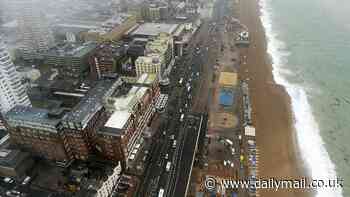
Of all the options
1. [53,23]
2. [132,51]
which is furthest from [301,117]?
[53,23]

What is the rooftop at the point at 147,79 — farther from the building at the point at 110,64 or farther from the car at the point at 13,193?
the car at the point at 13,193

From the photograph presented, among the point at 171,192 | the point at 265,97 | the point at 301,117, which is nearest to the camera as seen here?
the point at 171,192

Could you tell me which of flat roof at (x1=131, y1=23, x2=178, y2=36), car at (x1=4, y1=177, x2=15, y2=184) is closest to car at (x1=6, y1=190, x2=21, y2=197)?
car at (x1=4, y1=177, x2=15, y2=184)

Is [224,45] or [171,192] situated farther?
[224,45]

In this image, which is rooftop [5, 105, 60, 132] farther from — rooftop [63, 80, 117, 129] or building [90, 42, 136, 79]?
building [90, 42, 136, 79]

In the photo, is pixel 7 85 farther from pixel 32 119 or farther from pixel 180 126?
pixel 180 126

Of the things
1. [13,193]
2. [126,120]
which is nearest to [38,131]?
[13,193]

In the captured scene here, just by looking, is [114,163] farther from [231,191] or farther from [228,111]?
[228,111]

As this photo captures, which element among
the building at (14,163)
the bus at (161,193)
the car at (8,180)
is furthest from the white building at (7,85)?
the bus at (161,193)
